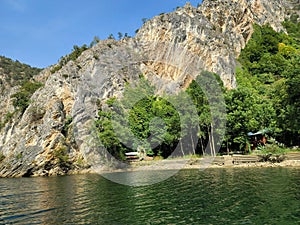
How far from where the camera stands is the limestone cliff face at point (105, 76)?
54156mm

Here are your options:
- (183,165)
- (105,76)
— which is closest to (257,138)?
(183,165)

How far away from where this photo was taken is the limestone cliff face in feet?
178

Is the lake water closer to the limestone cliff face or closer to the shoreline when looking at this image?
the shoreline

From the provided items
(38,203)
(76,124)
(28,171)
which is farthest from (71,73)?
(38,203)

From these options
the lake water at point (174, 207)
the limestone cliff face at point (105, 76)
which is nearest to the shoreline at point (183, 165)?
the limestone cliff face at point (105, 76)

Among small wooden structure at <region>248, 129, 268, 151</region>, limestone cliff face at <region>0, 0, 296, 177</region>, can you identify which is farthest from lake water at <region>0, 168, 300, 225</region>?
limestone cliff face at <region>0, 0, 296, 177</region>

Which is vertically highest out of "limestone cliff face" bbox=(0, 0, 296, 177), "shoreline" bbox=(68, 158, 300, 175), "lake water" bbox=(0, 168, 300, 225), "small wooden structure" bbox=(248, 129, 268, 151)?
"limestone cliff face" bbox=(0, 0, 296, 177)

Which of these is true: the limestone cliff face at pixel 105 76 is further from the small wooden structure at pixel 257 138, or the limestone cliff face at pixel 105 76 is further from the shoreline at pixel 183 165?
the small wooden structure at pixel 257 138

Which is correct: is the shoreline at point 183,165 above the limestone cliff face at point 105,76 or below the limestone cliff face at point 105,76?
below

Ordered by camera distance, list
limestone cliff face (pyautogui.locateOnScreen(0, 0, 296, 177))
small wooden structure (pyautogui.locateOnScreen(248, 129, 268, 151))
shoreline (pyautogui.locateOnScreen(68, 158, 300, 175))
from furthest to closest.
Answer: limestone cliff face (pyautogui.locateOnScreen(0, 0, 296, 177)) → small wooden structure (pyautogui.locateOnScreen(248, 129, 268, 151)) → shoreline (pyautogui.locateOnScreen(68, 158, 300, 175))

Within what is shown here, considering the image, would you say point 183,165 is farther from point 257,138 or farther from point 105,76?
point 105,76

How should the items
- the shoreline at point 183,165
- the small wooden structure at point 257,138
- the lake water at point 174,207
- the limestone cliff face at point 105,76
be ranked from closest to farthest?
1. the lake water at point 174,207
2. the shoreline at point 183,165
3. the small wooden structure at point 257,138
4. the limestone cliff face at point 105,76

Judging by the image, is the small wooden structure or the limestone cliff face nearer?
the small wooden structure

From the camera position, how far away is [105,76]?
71188mm
